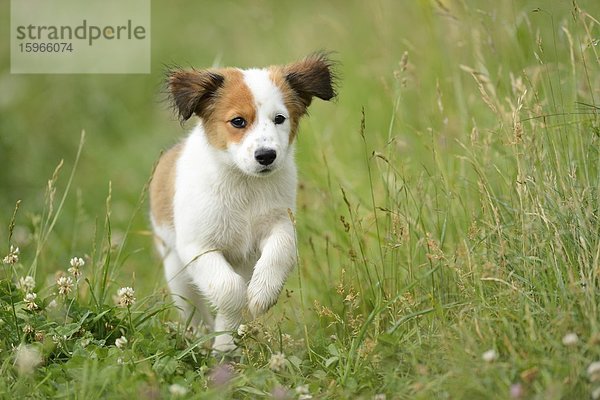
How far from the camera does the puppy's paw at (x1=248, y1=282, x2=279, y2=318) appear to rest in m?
4.75

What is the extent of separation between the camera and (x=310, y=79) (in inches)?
206

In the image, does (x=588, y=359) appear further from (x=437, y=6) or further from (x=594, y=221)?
(x=437, y=6)

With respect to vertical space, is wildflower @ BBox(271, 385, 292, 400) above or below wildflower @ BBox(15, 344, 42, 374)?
below

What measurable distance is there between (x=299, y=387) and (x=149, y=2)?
9.37 m

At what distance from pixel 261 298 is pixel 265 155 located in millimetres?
728

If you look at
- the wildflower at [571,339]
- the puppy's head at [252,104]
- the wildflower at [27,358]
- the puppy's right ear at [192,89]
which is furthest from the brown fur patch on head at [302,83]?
the wildflower at [571,339]

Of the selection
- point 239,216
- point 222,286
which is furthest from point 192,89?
point 222,286

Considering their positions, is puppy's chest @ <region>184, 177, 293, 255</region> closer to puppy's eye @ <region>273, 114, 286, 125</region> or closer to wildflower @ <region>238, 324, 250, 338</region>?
puppy's eye @ <region>273, 114, 286, 125</region>

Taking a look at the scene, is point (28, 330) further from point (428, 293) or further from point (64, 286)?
point (428, 293)

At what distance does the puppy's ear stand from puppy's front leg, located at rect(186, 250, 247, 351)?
1.02 metres

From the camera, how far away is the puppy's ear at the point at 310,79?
205 inches

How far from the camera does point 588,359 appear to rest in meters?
3.61

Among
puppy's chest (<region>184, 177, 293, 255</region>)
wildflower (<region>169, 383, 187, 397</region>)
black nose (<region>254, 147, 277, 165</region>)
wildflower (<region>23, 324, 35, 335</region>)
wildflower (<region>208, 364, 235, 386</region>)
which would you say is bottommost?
wildflower (<region>208, 364, 235, 386</region>)

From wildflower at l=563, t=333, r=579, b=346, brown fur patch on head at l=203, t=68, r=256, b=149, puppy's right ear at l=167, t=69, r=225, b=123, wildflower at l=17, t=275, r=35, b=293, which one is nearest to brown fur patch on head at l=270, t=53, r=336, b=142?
brown fur patch on head at l=203, t=68, r=256, b=149
